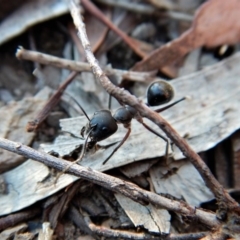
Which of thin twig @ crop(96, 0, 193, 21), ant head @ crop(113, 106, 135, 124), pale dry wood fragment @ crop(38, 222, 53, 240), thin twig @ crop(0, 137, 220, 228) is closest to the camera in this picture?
thin twig @ crop(0, 137, 220, 228)

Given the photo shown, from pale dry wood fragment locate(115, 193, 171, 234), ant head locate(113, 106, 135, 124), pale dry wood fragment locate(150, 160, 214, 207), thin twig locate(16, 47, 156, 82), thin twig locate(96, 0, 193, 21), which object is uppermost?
thin twig locate(96, 0, 193, 21)

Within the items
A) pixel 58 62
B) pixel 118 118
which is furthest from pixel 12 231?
pixel 58 62

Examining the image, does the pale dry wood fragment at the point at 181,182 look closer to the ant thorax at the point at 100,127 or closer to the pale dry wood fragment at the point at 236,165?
the pale dry wood fragment at the point at 236,165

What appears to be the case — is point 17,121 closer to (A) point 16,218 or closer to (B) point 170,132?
(A) point 16,218

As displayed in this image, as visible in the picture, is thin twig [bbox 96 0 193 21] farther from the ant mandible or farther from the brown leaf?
the ant mandible

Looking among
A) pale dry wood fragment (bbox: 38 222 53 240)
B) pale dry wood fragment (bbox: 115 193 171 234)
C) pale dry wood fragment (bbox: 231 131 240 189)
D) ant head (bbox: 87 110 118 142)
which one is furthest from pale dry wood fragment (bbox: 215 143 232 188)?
pale dry wood fragment (bbox: 38 222 53 240)

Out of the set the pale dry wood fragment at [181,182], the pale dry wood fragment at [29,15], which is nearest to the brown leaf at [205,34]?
the pale dry wood fragment at [29,15]

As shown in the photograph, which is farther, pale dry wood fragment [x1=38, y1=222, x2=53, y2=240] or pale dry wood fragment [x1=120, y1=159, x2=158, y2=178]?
pale dry wood fragment [x1=120, y1=159, x2=158, y2=178]

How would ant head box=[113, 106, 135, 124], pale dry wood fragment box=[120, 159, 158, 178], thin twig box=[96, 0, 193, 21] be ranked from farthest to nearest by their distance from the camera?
1. thin twig box=[96, 0, 193, 21]
2. ant head box=[113, 106, 135, 124]
3. pale dry wood fragment box=[120, 159, 158, 178]
